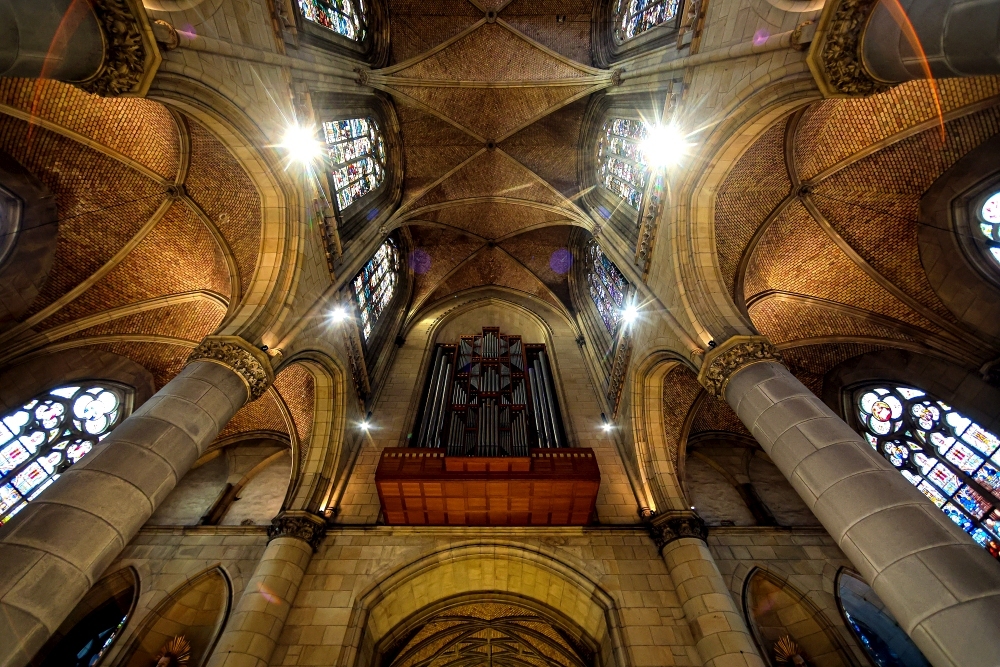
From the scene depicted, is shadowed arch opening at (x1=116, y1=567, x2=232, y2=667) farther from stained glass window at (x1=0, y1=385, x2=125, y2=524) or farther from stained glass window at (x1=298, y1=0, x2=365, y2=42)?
stained glass window at (x1=298, y1=0, x2=365, y2=42)

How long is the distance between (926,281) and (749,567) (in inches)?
255

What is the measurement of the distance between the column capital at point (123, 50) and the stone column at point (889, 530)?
276 inches

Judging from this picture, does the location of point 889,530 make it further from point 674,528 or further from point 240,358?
point 240,358

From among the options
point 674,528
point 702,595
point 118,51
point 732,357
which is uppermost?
point 118,51

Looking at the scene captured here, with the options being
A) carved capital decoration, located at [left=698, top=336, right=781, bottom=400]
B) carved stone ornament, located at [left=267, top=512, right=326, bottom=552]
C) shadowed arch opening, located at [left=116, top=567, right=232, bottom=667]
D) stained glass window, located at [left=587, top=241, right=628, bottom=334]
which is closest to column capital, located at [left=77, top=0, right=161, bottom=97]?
A: carved stone ornament, located at [left=267, top=512, right=326, bottom=552]

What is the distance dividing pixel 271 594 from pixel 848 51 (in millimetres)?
9644

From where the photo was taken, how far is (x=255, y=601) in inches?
244

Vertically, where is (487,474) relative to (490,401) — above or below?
below

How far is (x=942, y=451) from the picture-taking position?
8414 mm

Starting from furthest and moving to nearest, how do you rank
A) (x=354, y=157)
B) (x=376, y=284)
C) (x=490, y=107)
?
(x=490, y=107) < (x=376, y=284) < (x=354, y=157)

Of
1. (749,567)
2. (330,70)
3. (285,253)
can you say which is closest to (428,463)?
(285,253)

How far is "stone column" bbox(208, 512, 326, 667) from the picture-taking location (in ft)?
18.6

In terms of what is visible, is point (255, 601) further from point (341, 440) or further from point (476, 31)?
point (476, 31)

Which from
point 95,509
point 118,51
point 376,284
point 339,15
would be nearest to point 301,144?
point 118,51
